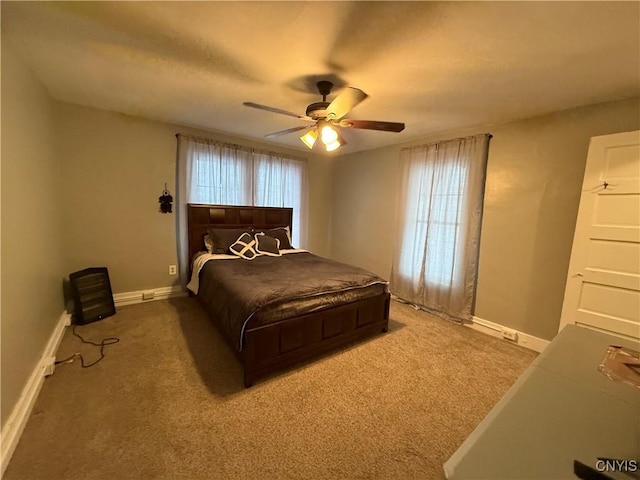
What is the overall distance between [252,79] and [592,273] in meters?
3.25

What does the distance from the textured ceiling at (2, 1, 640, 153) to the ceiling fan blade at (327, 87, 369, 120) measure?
0.23 m

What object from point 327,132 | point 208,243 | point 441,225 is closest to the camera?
point 327,132

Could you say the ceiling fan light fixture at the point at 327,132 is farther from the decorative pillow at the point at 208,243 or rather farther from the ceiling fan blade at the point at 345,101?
the decorative pillow at the point at 208,243

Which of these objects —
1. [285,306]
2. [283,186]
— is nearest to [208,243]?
[283,186]

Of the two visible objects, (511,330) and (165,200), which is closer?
(511,330)

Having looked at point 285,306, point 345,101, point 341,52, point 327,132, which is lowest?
point 285,306

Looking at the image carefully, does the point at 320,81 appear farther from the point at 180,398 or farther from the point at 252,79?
the point at 180,398

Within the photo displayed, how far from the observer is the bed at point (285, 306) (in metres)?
2.08

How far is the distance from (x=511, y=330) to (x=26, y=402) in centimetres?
403

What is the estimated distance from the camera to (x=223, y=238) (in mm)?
3586

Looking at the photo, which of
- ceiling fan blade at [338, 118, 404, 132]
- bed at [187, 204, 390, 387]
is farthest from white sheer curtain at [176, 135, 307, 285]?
ceiling fan blade at [338, 118, 404, 132]

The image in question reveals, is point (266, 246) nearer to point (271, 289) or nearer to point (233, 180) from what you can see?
point (233, 180)

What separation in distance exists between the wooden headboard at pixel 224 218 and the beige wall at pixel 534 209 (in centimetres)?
260

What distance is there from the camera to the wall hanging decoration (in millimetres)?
3543
